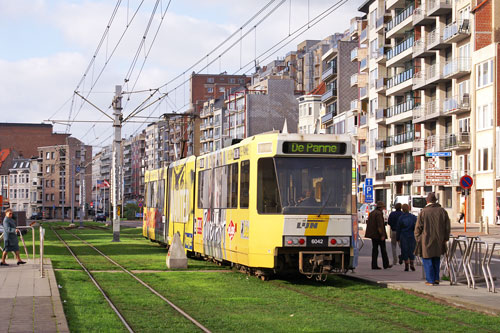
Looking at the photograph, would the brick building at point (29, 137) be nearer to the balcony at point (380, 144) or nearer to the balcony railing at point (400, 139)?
the balcony at point (380, 144)

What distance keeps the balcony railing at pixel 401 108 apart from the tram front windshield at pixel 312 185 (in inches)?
2332

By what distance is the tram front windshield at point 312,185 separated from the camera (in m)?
18.2

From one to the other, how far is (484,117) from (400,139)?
64.0 ft

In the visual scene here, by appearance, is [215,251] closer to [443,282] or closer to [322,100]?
[443,282]

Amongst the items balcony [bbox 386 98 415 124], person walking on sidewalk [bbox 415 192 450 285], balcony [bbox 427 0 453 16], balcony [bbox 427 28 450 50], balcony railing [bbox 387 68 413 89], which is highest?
balcony [bbox 427 0 453 16]

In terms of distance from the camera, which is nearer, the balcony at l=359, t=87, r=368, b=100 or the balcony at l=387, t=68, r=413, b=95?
the balcony at l=387, t=68, r=413, b=95

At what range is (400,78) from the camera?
259ft

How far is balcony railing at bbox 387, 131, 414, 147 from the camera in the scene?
255ft

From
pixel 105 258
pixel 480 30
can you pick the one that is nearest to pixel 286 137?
pixel 105 258

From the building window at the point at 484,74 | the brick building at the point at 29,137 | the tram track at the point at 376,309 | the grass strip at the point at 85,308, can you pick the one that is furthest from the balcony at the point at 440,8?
the brick building at the point at 29,137

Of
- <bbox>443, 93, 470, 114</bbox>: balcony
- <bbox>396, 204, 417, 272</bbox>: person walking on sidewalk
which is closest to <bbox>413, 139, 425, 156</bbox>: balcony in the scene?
<bbox>443, 93, 470, 114</bbox>: balcony

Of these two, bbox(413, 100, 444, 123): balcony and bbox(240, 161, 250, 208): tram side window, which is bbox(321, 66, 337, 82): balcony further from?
bbox(240, 161, 250, 208): tram side window

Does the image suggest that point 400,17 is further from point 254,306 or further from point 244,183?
point 254,306

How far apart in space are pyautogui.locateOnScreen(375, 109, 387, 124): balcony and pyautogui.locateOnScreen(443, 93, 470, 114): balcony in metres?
16.7
